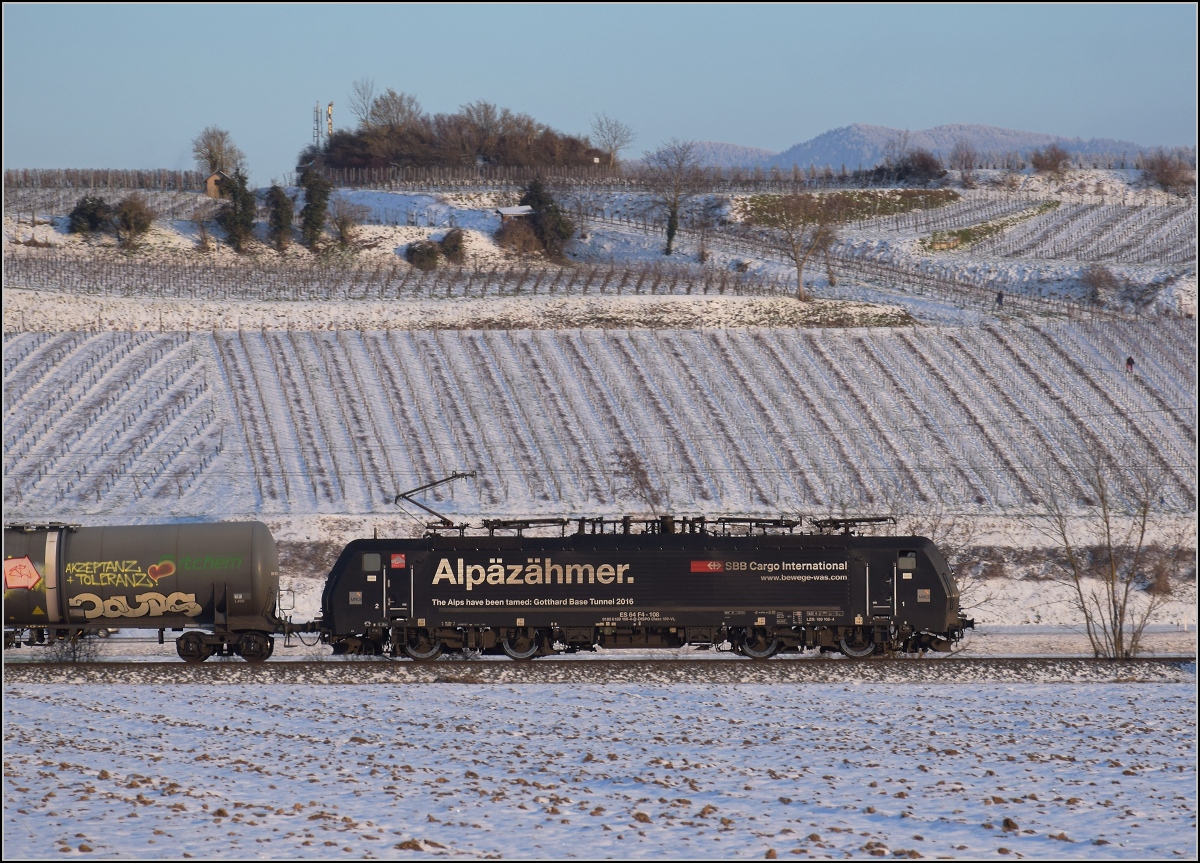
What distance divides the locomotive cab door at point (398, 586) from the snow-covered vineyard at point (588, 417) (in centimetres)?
1853

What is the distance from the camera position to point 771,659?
27.9m

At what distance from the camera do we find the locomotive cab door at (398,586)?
2727 cm

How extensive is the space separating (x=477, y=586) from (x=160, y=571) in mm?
7812

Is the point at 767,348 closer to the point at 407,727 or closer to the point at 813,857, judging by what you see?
the point at 407,727

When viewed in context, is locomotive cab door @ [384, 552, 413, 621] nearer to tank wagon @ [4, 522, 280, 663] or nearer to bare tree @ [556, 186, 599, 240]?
tank wagon @ [4, 522, 280, 663]

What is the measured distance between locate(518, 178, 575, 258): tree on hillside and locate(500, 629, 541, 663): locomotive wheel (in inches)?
2552

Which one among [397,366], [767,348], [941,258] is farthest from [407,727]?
[941,258]

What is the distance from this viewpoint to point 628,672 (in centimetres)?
2595

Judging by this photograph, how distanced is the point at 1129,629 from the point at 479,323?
136 feet

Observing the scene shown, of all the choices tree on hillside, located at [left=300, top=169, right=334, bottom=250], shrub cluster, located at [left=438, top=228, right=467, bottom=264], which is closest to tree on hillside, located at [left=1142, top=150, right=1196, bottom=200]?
shrub cluster, located at [left=438, top=228, right=467, bottom=264]

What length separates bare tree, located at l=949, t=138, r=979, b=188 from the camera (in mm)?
108000

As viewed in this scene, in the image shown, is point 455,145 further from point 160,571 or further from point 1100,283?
point 160,571

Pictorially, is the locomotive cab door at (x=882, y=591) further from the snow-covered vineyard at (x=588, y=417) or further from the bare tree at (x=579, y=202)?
the bare tree at (x=579, y=202)

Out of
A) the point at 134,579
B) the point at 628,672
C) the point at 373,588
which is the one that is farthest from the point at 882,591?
the point at 134,579
